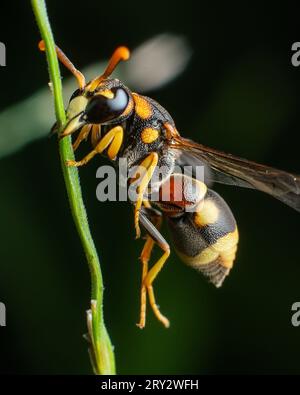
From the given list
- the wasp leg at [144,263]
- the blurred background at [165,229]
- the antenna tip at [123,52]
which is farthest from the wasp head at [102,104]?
the blurred background at [165,229]

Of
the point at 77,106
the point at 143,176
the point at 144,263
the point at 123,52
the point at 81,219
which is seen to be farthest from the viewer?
the point at 144,263

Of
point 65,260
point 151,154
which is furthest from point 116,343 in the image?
point 151,154

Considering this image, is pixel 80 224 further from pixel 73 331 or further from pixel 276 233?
pixel 276 233

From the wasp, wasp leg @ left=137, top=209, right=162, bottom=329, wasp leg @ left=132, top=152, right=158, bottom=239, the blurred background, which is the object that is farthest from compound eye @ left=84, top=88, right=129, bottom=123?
the blurred background

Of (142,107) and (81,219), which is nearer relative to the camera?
(81,219)

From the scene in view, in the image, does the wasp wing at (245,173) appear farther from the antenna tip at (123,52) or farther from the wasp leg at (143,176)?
the antenna tip at (123,52)

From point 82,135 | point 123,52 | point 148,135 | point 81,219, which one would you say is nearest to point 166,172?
point 148,135

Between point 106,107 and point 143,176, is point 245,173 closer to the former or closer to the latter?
point 143,176
